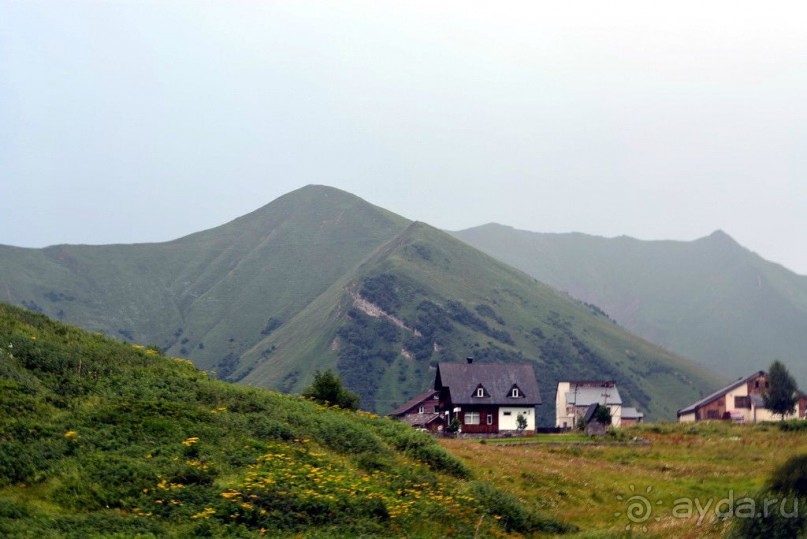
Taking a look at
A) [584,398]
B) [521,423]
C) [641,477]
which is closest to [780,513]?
[641,477]

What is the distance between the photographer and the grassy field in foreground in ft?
88.7

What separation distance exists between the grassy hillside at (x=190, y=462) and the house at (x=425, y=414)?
53.4m

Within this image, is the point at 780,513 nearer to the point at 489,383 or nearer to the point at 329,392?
the point at 329,392

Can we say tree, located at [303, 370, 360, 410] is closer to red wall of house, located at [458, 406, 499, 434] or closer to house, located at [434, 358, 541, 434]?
house, located at [434, 358, 541, 434]

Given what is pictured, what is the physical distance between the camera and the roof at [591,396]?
113 meters

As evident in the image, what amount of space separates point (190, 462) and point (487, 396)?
2620 inches

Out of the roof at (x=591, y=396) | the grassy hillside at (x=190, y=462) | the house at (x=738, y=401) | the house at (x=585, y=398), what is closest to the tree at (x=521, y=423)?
the house at (x=585, y=398)

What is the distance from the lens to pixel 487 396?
8938cm

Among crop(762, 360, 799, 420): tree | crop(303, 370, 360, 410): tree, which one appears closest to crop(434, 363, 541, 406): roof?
crop(762, 360, 799, 420): tree

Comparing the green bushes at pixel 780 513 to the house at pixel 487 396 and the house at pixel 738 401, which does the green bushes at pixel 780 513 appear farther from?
the house at pixel 738 401

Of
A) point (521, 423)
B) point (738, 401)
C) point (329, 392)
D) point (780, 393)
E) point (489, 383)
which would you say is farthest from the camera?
point (738, 401)

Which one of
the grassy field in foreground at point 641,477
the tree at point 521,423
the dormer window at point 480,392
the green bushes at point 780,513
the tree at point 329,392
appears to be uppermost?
the tree at point 329,392

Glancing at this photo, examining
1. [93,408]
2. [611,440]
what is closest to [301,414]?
[93,408]

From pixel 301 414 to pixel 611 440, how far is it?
88.5 feet
